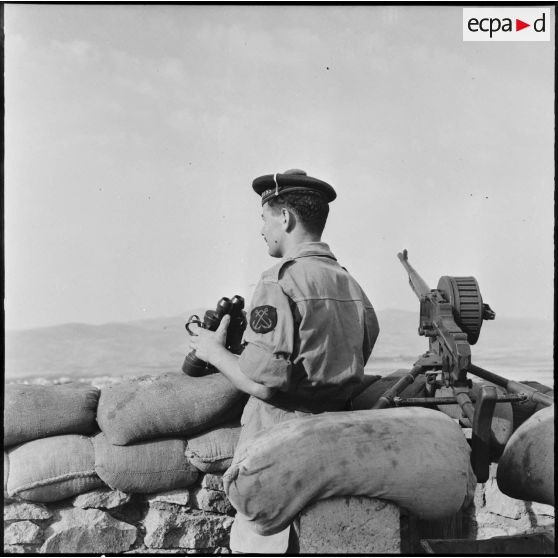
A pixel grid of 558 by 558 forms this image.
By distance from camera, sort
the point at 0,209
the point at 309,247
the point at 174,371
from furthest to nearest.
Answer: the point at 174,371, the point at 0,209, the point at 309,247

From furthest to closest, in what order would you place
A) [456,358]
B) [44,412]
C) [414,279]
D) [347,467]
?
1. [414,279]
2. [44,412]
3. [456,358]
4. [347,467]

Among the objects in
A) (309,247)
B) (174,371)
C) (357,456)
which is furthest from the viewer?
(174,371)

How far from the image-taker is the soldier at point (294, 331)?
2379mm

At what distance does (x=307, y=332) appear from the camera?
2.44 metres

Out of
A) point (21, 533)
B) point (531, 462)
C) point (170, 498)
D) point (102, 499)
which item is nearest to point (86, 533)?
point (102, 499)

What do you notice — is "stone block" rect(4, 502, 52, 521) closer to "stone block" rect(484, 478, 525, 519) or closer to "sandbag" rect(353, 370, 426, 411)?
"sandbag" rect(353, 370, 426, 411)

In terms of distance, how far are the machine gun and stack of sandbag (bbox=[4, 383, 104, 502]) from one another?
135 centimetres

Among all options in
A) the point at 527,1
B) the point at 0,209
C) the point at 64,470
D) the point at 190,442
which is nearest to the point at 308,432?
the point at 190,442

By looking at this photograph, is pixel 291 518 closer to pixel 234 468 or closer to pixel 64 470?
→ pixel 234 468

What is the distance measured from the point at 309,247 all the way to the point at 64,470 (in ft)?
4.84

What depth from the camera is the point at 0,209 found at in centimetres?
289

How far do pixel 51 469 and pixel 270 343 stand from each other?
1268 millimetres

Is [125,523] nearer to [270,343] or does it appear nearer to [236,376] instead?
[236,376]

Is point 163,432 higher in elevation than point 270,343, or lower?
lower
